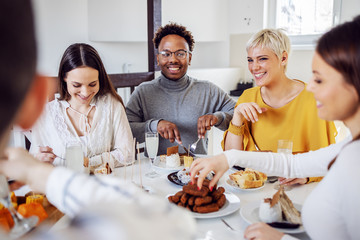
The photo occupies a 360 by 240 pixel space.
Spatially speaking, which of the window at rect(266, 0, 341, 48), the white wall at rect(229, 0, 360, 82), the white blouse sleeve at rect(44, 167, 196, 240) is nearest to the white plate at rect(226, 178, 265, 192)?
the white blouse sleeve at rect(44, 167, 196, 240)

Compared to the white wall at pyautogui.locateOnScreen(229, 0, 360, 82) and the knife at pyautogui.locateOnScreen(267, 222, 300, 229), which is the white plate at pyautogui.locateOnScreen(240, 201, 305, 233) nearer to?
the knife at pyautogui.locateOnScreen(267, 222, 300, 229)

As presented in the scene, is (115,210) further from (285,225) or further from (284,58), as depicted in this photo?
(284,58)

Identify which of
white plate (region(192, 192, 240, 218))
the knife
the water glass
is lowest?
white plate (region(192, 192, 240, 218))

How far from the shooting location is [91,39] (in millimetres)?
3617

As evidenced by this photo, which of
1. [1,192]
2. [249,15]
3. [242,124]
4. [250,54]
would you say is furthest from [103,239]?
[249,15]

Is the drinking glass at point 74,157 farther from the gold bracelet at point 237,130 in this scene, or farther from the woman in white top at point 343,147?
the gold bracelet at point 237,130

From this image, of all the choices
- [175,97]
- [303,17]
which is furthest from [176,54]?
[303,17]

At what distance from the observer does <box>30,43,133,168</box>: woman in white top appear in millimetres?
1832

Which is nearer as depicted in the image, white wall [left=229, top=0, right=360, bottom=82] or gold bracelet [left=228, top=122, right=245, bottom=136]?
gold bracelet [left=228, top=122, right=245, bottom=136]

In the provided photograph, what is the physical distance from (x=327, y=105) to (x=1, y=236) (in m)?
0.85

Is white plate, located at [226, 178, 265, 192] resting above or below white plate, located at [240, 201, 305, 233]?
below

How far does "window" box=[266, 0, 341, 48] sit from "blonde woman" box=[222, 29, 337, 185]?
1926 mm

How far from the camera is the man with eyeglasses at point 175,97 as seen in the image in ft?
7.82

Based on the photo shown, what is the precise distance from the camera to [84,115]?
1.95 m
